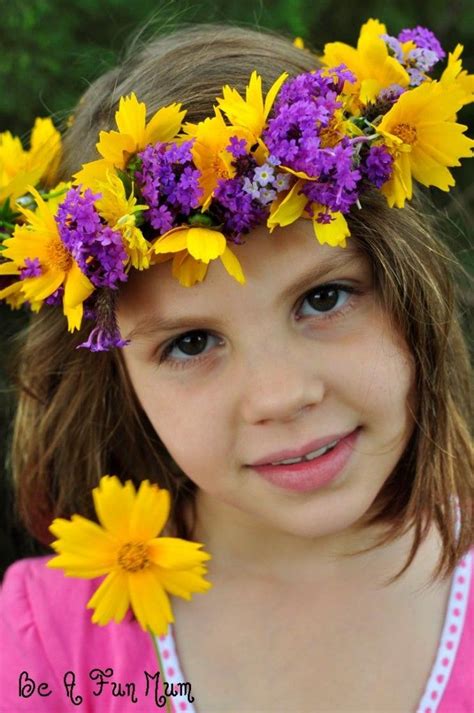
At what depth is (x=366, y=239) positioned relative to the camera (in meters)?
1.41

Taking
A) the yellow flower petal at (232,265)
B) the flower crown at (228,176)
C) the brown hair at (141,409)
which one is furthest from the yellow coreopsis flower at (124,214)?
the brown hair at (141,409)

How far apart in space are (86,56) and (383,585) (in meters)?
1.38

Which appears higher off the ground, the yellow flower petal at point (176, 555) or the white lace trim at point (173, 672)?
the yellow flower petal at point (176, 555)

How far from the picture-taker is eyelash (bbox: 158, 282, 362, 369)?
1.40m

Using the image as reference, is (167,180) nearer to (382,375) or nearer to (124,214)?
(124,214)

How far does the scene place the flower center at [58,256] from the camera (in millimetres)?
1343

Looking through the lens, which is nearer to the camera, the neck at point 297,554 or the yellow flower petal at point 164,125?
the yellow flower petal at point 164,125

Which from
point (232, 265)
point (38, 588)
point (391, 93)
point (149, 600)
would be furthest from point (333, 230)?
point (38, 588)

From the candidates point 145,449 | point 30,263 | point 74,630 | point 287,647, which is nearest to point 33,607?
point 74,630

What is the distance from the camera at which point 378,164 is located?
1.31 m

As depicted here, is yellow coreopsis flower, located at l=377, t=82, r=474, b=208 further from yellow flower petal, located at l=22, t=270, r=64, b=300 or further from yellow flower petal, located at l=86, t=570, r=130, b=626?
yellow flower petal, located at l=86, t=570, r=130, b=626

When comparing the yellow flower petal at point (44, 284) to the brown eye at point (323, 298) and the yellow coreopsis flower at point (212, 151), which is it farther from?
the brown eye at point (323, 298)

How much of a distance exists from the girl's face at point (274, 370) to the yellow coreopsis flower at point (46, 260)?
10 centimetres

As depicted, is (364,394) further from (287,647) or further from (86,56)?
(86,56)
